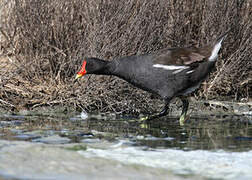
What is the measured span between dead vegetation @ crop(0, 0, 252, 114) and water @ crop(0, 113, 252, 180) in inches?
25.8

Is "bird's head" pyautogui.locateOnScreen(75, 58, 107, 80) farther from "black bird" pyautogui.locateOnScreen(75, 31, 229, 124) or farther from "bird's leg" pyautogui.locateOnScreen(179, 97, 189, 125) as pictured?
"bird's leg" pyautogui.locateOnScreen(179, 97, 189, 125)

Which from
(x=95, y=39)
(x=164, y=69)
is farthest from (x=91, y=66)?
(x=164, y=69)

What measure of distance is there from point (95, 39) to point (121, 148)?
8.69ft

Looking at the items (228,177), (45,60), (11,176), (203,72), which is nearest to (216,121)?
(203,72)

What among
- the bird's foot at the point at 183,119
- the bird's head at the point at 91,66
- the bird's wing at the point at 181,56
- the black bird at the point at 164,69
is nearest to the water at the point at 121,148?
the bird's foot at the point at 183,119

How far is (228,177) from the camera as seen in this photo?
143 inches

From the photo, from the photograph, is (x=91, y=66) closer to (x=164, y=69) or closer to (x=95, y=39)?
(x=95, y=39)

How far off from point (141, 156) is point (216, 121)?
8.92 feet

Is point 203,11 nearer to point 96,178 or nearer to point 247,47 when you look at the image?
point 247,47

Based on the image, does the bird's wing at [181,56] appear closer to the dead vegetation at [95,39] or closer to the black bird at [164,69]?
the black bird at [164,69]

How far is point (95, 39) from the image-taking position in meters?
6.95

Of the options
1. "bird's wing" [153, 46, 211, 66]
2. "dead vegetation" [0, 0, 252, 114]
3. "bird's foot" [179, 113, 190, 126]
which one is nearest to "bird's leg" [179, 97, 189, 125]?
"bird's foot" [179, 113, 190, 126]

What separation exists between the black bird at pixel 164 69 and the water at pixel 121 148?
0.45 meters

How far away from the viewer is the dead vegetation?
6996mm
